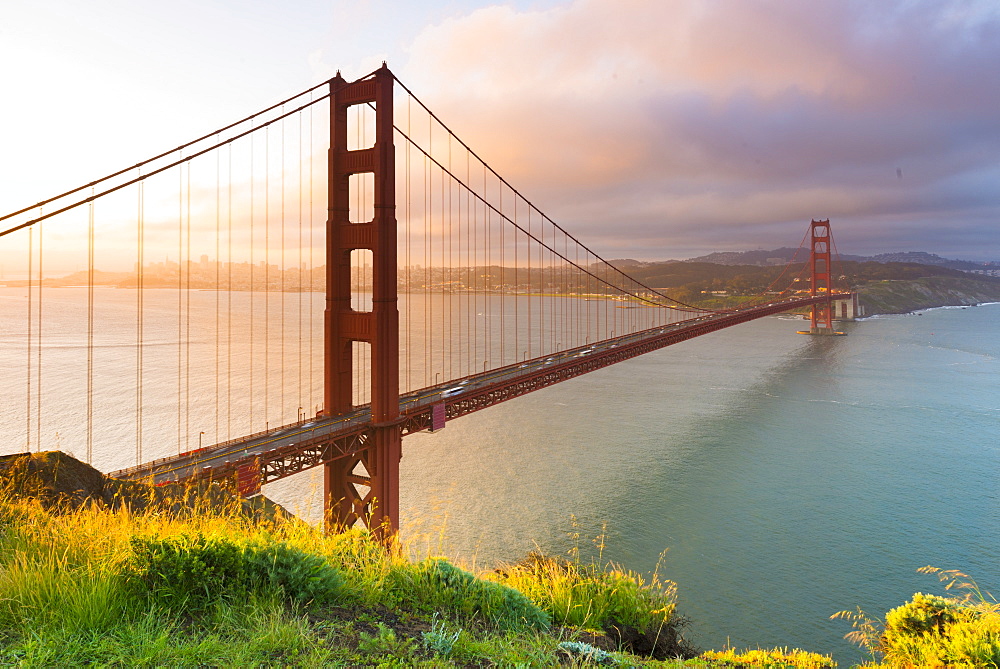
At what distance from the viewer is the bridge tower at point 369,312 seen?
16.1 meters

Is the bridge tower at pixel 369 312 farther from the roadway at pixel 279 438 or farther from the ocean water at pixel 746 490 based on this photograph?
the ocean water at pixel 746 490

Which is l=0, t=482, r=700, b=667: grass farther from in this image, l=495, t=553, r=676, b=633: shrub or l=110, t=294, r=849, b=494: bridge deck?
l=110, t=294, r=849, b=494: bridge deck

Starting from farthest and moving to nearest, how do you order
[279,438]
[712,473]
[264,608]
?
[712,473]
[279,438]
[264,608]

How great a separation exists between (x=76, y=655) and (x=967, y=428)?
4098cm

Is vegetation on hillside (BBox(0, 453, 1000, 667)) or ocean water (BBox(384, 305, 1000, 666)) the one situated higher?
vegetation on hillside (BBox(0, 453, 1000, 667))

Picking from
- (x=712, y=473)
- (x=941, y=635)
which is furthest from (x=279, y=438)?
(x=712, y=473)

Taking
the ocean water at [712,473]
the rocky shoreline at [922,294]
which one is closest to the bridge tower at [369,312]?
the ocean water at [712,473]

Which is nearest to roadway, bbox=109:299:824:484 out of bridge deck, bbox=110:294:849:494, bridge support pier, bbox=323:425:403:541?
bridge deck, bbox=110:294:849:494

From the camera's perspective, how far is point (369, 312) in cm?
1686

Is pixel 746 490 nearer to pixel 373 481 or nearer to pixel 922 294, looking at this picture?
pixel 373 481

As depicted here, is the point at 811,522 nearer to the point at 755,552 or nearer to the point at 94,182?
the point at 755,552

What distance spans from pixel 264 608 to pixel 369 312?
13.9m

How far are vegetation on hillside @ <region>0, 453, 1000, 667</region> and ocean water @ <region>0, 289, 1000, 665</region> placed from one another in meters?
0.69

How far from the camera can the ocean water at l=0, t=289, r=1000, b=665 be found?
15.6m
